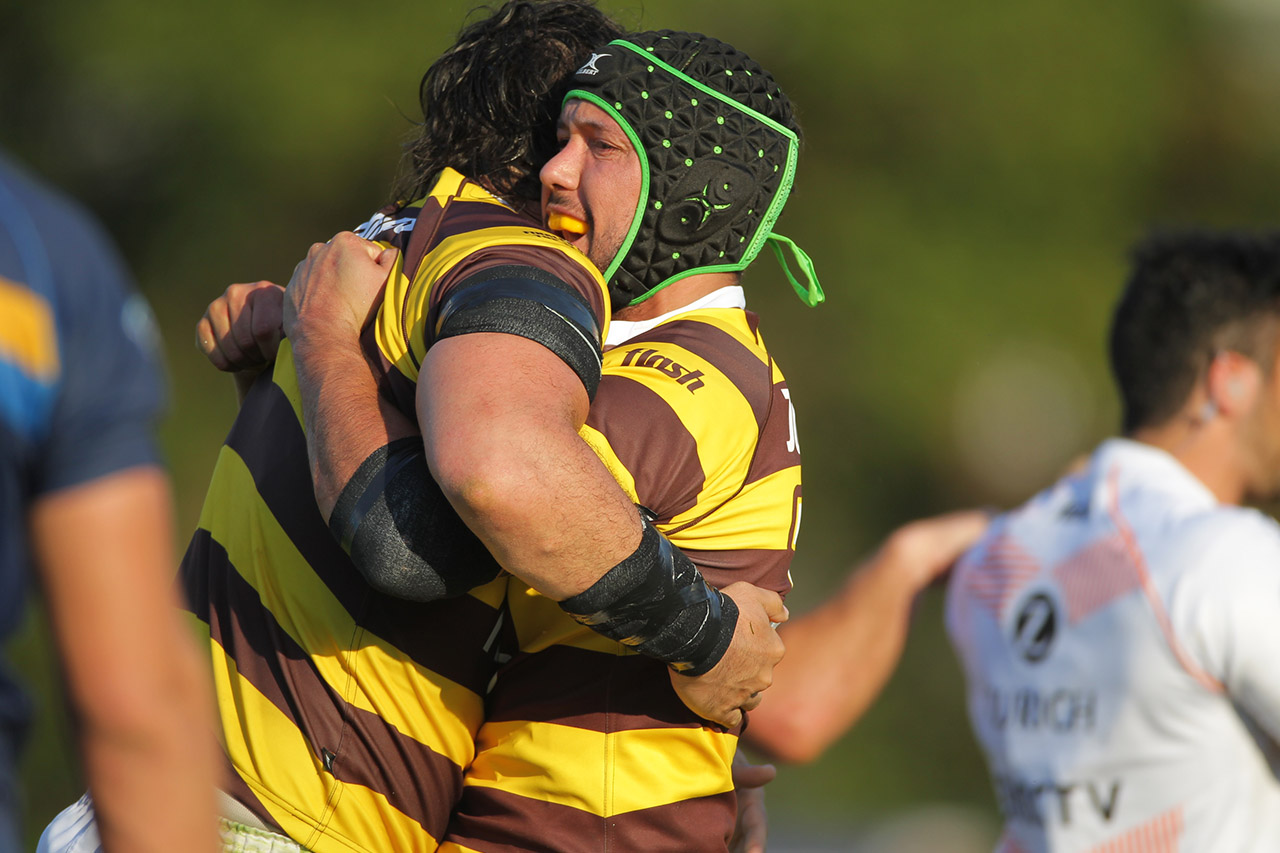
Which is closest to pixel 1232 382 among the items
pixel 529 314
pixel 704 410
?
pixel 704 410

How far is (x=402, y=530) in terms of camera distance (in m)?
1.99

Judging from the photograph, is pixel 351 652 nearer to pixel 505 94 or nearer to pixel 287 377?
pixel 287 377

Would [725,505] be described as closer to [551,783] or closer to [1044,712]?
[551,783]

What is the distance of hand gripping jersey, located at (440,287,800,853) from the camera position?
2.20 m

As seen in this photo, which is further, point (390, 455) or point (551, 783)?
point (551, 783)

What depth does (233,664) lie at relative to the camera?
227cm

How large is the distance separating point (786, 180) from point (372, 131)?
34.4 feet

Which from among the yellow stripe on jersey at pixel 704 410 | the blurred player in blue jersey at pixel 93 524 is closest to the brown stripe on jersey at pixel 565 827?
the yellow stripe on jersey at pixel 704 410

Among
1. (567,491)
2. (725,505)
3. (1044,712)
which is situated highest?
(567,491)

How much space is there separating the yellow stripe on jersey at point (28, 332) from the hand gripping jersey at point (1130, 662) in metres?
2.83

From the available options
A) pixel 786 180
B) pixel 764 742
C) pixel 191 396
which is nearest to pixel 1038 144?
pixel 191 396

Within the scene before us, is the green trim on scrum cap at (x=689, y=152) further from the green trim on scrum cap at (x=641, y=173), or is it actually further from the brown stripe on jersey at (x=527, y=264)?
the brown stripe on jersey at (x=527, y=264)

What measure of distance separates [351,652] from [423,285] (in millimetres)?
612

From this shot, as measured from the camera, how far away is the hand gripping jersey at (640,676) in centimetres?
220
